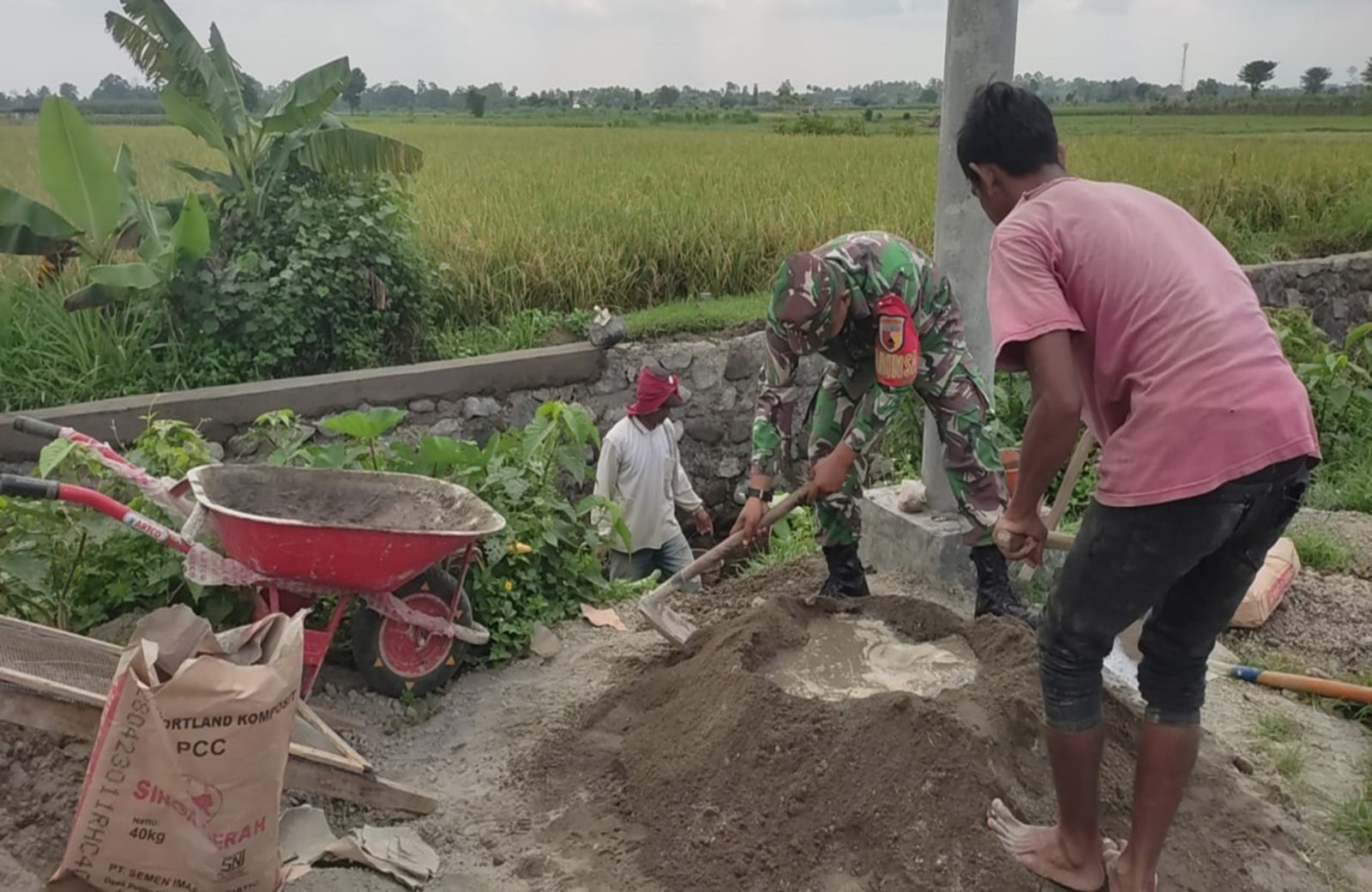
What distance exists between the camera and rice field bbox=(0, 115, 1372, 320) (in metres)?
7.48

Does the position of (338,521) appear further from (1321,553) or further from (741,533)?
(1321,553)

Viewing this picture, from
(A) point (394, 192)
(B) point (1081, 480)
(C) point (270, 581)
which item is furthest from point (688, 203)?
(C) point (270, 581)

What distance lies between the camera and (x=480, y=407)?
628 cm

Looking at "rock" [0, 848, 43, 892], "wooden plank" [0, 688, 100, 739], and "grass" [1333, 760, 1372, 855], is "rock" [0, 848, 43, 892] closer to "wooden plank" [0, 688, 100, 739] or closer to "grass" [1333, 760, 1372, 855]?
"wooden plank" [0, 688, 100, 739]

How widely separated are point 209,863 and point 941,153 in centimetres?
334

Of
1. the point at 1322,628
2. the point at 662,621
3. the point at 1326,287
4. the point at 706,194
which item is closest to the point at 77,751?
the point at 662,621

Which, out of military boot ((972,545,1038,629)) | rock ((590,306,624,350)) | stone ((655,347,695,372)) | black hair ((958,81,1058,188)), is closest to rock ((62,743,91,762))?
black hair ((958,81,1058,188))

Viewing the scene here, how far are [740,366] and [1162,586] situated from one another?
5.15m

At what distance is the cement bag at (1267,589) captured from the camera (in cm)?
405

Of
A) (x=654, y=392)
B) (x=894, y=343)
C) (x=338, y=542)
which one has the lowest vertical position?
(x=654, y=392)

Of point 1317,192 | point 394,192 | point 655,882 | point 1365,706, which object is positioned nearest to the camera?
point 655,882

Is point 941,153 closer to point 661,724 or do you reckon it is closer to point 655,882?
point 661,724

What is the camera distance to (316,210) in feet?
19.7

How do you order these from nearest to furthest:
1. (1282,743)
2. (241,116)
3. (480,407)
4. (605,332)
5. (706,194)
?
(1282,743) < (241,116) < (480,407) < (605,332) < (706,194)
